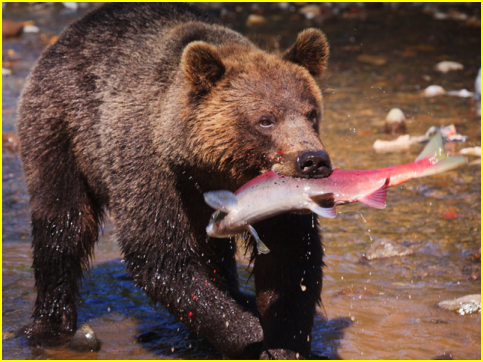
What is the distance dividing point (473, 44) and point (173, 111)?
10022 mm

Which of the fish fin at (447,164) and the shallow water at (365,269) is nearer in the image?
the fish fin at (447,164)

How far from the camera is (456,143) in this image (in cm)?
923

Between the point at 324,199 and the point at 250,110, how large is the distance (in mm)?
802

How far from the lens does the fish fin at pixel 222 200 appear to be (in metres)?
4.22

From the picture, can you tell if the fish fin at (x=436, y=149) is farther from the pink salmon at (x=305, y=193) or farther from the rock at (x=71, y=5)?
the rock at (x=71, y=5)

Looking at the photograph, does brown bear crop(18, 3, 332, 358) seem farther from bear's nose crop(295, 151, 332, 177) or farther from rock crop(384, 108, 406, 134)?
rock crop(384, 108, 406, 134)

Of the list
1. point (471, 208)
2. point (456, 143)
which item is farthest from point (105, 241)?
point (456, 143)

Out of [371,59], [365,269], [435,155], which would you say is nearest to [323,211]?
[435,155]

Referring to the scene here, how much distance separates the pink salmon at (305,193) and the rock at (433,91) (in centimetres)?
731

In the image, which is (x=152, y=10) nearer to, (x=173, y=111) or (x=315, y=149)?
(x=173, y=111)

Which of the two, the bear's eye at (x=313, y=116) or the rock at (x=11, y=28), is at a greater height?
the bear's eye at (x=313, y=116)

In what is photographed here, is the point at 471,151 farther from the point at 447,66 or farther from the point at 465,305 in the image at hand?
the point at 447,66

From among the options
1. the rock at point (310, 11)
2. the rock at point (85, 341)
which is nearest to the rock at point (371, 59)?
the rock at point (310, 11)

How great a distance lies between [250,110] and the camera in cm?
464
